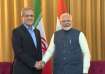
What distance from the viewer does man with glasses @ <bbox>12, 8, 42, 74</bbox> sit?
3601mm

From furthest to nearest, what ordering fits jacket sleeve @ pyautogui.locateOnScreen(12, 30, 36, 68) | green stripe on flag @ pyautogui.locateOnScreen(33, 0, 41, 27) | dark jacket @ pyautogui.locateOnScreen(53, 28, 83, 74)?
green stripe on flag @ pyautogui.locateOnScreen(33, 0, 41, 27) < dark jacket @ pyautogui.locateOnScreen(53, 28, 83, 74) < jacket sleeve @ pyautogui.locateOnScreen(12, 30, 36, 68)

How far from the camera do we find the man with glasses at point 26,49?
360 cm

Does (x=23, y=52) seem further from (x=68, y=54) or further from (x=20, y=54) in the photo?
(x=68, y=54)

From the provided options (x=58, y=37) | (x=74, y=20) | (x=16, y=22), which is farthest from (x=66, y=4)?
(x=58, y=37)

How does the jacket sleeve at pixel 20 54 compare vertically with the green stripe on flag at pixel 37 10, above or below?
below

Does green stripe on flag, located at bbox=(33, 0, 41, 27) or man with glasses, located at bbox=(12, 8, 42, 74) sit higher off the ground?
green stripe on flag, located at bbox=(33, 0, 41, 27)

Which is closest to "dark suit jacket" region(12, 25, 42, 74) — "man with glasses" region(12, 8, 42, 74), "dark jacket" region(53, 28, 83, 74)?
"man with glasses" region(12, 8, 42, 74)

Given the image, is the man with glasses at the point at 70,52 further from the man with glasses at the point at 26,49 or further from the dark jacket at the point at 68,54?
the man with glasses at the point at 26,49

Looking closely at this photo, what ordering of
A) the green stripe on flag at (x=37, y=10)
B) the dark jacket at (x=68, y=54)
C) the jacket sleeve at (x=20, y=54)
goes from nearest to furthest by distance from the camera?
the jacket sleeve at (x=20, y=54)
the dark jacket at (x=68, y=54)
the green stripe on flag at (x=37, y=10)

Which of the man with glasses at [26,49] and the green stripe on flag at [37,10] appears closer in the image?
the man with glasses at [26,49]

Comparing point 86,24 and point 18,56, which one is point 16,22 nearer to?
point 86,24

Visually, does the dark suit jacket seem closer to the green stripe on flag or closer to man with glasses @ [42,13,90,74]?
man with glasses @ [42,13,90,74]

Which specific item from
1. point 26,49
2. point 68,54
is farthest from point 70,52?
point 26,49

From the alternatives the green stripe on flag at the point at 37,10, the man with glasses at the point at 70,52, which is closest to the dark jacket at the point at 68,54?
the man with glasses at the point at 70,52
